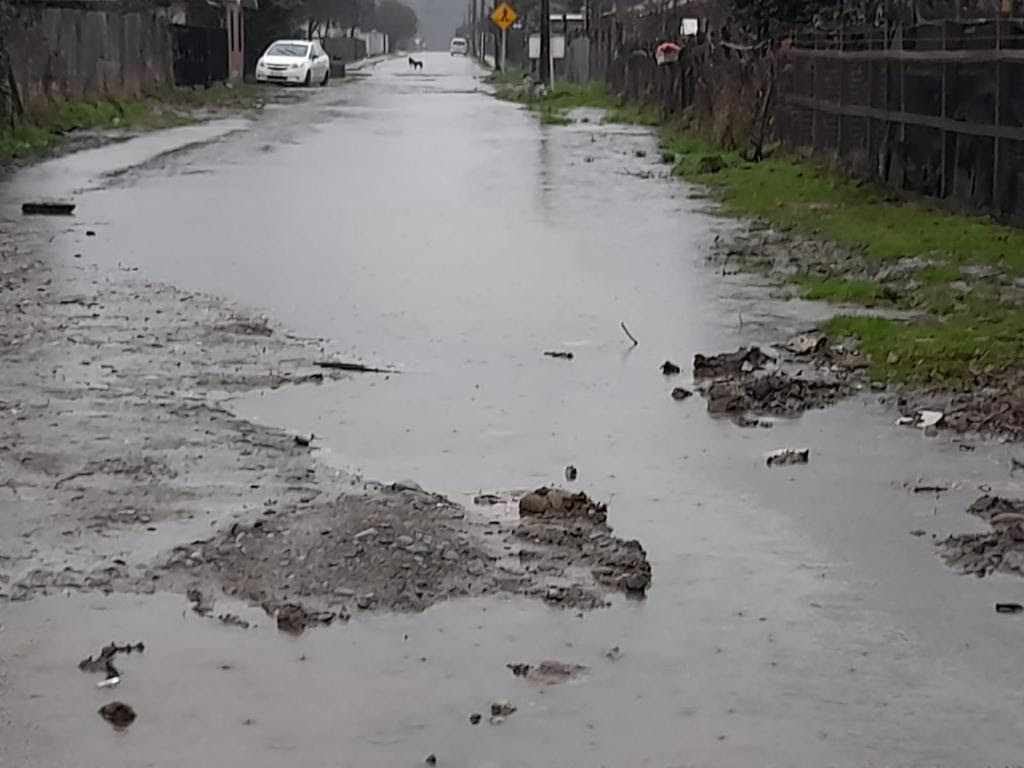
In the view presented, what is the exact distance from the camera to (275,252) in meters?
13.9

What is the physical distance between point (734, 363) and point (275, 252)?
18.8 feet

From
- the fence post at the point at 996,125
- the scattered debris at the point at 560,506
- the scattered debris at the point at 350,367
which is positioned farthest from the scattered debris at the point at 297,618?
the fence post at the point at 996,125

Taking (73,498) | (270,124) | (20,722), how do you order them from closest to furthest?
(20,722) → (73,498) → (270,124)

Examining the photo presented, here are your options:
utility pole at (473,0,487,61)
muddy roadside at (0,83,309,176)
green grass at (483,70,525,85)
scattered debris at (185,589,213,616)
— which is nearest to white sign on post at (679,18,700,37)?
muddy roadside at (0,83,309,176)

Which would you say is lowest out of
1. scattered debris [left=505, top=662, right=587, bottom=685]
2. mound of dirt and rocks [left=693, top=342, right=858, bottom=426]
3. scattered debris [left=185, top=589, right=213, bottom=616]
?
scattered debris [left=505, top=662, right=587, bottom=685]

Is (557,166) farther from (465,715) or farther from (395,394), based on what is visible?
(465,715)

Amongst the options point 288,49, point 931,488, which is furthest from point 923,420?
point 288,49

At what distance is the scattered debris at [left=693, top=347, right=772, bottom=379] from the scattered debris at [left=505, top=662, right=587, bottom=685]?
414 centimetres

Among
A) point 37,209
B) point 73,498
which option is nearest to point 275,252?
point 37,209

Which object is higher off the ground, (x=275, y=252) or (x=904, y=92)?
(x=904, y=92)

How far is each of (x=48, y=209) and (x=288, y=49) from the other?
43.2 metres

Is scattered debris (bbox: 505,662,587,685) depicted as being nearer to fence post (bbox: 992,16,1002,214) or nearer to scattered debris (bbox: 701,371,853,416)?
scattered debris (bbox: 701,371,853,416)

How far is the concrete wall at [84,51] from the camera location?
29.1 metres

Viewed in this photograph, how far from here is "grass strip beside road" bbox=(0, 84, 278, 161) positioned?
82.6 feet
